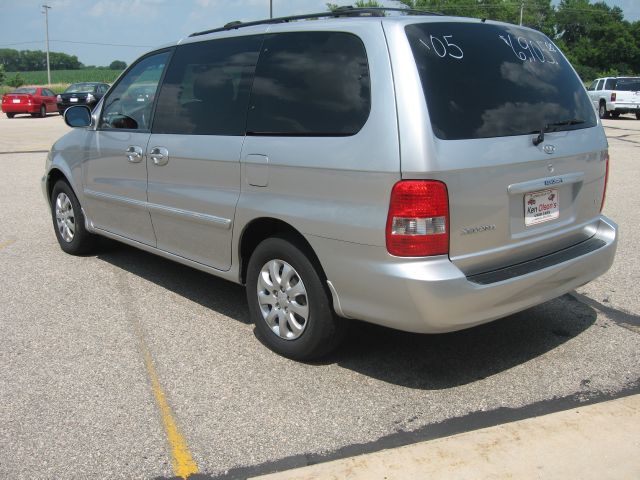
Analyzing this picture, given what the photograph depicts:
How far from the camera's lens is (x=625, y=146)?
1596 centimetres

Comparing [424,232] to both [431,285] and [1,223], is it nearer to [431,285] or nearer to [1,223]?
[431,285]

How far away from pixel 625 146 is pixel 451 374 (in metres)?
14.2

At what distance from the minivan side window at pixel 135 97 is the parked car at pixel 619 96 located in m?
23.1

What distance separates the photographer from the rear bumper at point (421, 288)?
3.16m

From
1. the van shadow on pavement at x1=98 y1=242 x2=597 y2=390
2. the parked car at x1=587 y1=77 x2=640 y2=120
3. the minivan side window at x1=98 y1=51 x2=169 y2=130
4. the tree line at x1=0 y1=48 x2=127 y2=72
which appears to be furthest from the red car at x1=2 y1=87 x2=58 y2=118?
the tree line at x1=0 y1=48 x2=127 y2=72

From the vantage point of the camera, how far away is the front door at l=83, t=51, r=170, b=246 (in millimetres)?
4926

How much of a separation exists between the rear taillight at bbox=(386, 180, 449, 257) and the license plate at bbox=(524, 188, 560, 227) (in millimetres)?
608

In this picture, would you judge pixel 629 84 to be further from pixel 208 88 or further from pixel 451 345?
pixel 208 88

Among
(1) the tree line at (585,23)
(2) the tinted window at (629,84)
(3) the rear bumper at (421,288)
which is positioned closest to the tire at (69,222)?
(3) the rear bumper at (421,288)

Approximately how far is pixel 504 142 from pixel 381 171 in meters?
0.69

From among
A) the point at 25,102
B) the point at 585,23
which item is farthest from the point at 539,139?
the point at 585,23

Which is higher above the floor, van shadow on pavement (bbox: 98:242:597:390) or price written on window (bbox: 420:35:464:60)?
price written on window (bbox: 420:35:464:60)

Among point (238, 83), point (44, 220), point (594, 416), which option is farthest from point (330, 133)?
point (44, 220)

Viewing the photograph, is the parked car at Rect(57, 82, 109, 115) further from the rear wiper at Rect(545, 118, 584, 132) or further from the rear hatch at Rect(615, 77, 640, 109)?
the rear wiper at Rect(545, 118, 584, 132)
